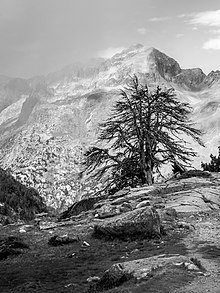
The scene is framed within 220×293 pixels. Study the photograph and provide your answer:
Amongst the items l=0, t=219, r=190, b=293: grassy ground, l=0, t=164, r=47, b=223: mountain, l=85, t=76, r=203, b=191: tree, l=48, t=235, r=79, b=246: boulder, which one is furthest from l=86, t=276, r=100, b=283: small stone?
l=0, t=164, r=47, b=223: mountain

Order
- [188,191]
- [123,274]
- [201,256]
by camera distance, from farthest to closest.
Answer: [188,191] → [201,256] → [123,274]

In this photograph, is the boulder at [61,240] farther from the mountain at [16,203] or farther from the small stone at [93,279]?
the mountain at [16,203]

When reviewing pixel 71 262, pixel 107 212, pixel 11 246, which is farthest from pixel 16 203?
→ pixel 71 262

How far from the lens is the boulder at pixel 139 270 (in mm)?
9578

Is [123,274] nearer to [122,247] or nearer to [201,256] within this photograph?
[201,256]

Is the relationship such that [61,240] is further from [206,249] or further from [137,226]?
[206,249]

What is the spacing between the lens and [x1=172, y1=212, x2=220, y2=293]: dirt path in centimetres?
868

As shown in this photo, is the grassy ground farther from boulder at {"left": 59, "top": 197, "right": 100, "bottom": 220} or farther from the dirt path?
boulder at {"left": 59, "top": 197, "right": 100, "bottom": 220}

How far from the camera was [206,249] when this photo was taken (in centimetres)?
1197

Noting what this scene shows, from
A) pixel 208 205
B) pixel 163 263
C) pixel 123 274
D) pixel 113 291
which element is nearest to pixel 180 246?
pixel 163 263

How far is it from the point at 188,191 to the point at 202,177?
6172 millimetres

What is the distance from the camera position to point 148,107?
33.5 meters

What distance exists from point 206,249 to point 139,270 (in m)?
2.97

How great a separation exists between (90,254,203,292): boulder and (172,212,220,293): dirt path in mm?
548
